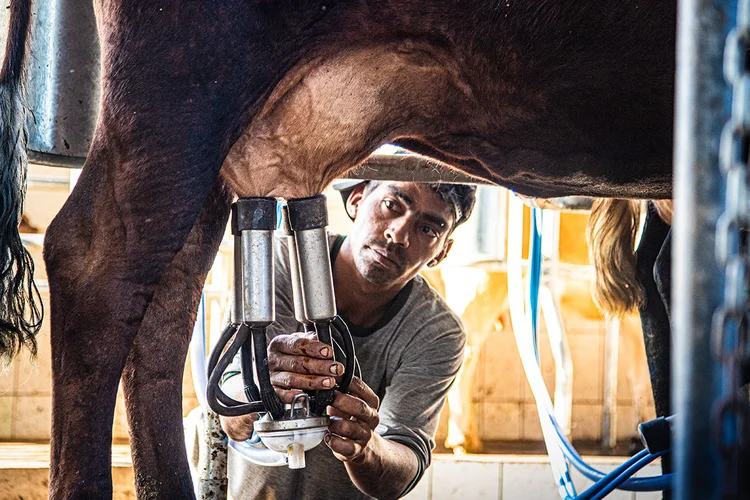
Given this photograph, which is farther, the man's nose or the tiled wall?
the tiled wall

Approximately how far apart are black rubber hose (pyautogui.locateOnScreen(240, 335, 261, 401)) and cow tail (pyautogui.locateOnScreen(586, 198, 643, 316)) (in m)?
1.33

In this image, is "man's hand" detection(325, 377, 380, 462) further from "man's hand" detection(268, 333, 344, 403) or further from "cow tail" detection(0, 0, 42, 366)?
"cow tail" detection(0, 0, 42, 366)

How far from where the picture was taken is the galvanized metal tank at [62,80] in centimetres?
144

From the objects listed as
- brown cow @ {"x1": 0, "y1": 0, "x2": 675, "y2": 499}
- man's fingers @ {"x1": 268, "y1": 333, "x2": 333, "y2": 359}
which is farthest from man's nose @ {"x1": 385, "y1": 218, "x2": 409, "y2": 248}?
man's fingers @ {"x1": 268, "y1": 333, "x2": 333, "y2": 359}

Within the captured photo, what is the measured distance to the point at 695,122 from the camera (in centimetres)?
41

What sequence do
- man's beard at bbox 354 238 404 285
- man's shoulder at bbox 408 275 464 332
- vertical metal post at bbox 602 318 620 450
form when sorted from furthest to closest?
vertical metal post at bbox 602 318 620 450
man's shoulder at bbox 408 275 464 332
man's beard at bbox 354 238 404 285

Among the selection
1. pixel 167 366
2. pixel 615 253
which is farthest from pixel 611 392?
pixel 167 366

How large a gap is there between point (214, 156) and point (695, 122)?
0.80 meters

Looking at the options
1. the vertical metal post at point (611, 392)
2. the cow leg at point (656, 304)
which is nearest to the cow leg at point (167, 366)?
the cow leg at point (656, 304)

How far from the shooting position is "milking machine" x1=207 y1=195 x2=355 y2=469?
106cm

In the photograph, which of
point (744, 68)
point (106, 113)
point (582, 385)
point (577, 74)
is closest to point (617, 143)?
point (577, 74)

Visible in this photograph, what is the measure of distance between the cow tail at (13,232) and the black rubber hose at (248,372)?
1.37 ft

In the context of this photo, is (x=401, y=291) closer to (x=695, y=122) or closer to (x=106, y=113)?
(x=106, y=113)

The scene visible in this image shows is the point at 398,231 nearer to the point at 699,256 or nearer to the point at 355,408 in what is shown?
the point at 355,408
